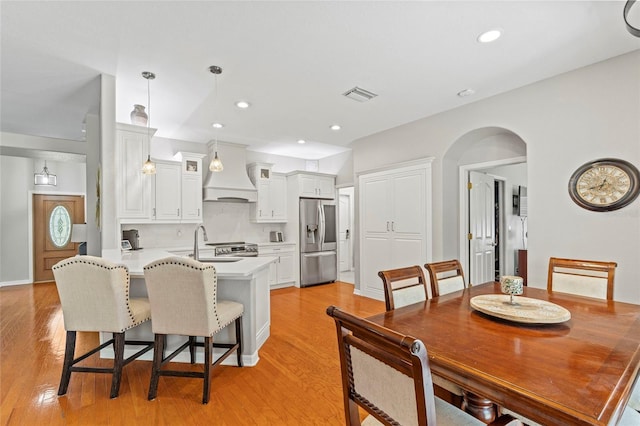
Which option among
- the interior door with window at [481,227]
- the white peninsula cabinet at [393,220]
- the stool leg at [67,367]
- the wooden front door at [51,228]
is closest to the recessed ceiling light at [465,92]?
the white peninsula cabinet at [393,220]

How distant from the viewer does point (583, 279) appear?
88.0 inches

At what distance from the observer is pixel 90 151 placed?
373 centimetres

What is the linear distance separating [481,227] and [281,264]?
3560mm

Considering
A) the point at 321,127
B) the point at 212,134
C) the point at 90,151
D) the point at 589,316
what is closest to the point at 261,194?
the point at 212,134

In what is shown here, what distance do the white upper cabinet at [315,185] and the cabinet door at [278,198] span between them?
33 cm

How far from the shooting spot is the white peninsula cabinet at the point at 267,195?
5863 millimetres

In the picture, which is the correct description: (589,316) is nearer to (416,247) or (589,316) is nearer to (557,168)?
(557,168)

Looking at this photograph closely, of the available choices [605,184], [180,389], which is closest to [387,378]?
[180,389]

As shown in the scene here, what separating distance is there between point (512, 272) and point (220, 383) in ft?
19.0

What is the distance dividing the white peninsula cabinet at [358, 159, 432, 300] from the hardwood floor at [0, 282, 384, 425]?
174cm

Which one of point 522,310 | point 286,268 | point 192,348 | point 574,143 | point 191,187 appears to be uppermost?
point 574,143

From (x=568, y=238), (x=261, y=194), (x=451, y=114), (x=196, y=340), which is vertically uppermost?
(x=451, y=114)

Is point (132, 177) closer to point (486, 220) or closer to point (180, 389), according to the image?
point (180, 389)

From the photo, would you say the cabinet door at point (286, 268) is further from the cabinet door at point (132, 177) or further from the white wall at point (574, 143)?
the white wall at point (574, 143)
